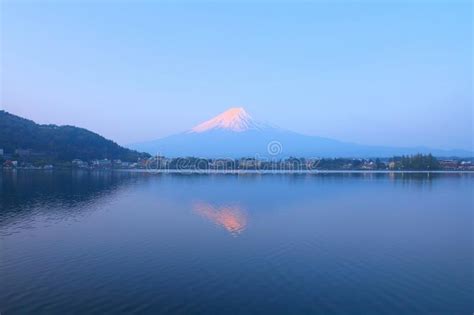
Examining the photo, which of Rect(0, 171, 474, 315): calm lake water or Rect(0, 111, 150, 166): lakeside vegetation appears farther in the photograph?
Rect(0, 111, 150, 166): lakeside vegetation

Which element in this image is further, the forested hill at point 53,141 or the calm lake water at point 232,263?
the forested hill at point 53,141

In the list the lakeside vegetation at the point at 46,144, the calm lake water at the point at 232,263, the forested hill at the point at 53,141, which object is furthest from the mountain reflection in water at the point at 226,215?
the forested hill at the point at 53,141

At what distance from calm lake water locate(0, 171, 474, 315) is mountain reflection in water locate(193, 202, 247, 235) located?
0.07 meters

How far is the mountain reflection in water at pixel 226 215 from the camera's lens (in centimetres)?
936

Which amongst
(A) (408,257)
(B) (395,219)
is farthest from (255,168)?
(A) (408,257)

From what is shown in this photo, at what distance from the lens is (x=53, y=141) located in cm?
4694

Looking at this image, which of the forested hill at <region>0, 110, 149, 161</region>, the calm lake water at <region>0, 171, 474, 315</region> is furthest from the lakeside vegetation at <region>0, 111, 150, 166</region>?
the calm lake water at <region>0, 171, 474, 315</region>

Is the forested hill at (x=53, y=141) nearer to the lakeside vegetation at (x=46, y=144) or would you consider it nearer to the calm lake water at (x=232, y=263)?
the lakeside vegetation at (x=46, y=144)

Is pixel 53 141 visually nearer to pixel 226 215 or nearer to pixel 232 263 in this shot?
pixel 226 215

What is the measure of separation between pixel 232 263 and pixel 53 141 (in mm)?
46514

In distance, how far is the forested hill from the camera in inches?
1684

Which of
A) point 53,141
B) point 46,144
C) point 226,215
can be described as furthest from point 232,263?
point 53,141

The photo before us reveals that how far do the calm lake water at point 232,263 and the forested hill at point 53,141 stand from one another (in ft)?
116

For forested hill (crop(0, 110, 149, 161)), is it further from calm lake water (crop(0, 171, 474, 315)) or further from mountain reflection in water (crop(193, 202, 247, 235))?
calm lake water (crop(0, 171, 474, 315))
